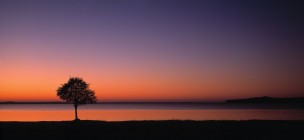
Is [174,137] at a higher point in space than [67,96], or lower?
lower

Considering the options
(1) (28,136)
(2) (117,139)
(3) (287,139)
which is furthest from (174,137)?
(1) (28,136)

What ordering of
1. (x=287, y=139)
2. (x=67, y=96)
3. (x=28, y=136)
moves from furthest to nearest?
(x=67, y=96)
(x=28, y=136)
(x=287, y=139)

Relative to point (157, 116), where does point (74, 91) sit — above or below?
above

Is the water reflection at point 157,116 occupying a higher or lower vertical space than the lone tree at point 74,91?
lower

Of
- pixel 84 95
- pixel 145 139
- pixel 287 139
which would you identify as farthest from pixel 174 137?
pixel 84 95

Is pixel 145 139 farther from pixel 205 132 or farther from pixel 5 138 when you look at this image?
pixel 5 138

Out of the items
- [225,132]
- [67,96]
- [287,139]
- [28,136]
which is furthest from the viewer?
[67,96]

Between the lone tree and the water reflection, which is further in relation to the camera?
the water reflection

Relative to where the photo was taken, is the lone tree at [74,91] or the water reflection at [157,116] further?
the water reflection at [157,116]

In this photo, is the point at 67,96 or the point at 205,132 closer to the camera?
the point at 205,132

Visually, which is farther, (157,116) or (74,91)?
(157,116)

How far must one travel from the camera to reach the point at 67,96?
7075 centimetres

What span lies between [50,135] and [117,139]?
8187 millimetres

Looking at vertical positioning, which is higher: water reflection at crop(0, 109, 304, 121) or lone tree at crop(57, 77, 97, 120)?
lone tree at crop(57, 77, 97, 120)
